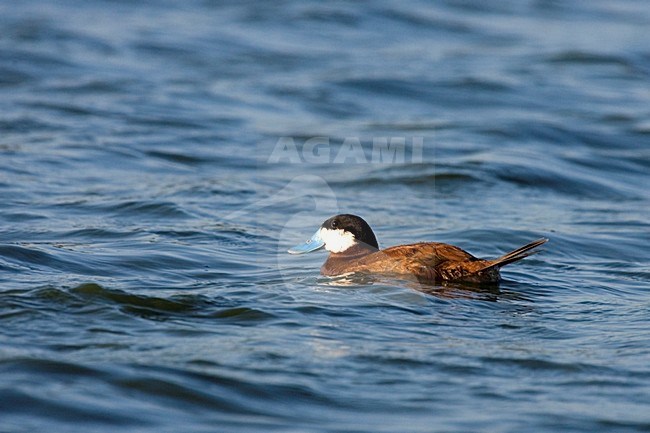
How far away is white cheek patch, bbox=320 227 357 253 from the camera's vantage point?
8.61 meters

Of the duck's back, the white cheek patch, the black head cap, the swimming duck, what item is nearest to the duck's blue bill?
the white cheek patch

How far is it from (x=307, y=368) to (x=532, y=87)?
40.3ft

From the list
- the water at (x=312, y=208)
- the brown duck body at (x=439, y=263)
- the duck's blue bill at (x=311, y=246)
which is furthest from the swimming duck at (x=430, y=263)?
the duck's blue bill at (x=311, y=246)

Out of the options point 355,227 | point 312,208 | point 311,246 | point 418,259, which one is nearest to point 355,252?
point 355,227

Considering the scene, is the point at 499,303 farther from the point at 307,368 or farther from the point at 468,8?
the point at 468,8

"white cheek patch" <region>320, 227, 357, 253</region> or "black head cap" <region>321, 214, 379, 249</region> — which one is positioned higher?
"black head cap" <region>321, 214, 379, 249</region>

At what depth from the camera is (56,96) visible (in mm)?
15281

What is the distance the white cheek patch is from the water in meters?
0.38

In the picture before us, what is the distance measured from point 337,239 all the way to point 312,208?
2.51 m

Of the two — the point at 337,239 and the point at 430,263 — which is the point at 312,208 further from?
the point at 430,263

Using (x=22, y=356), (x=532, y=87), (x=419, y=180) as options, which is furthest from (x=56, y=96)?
(x=22, y=356)

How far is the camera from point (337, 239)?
869cm

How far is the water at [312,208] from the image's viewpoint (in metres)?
5.69

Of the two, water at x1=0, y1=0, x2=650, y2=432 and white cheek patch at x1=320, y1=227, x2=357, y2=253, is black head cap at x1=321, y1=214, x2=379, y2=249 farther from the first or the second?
water at x1=0, y1=0, x2=650, y2=432
